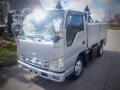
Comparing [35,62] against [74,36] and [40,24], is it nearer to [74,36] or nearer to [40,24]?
[40,24]

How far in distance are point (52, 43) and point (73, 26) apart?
39.6 inches

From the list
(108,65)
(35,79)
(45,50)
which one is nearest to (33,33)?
(45,50)

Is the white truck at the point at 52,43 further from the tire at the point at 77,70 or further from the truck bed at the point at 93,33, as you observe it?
the truck bed at the point at 93,33

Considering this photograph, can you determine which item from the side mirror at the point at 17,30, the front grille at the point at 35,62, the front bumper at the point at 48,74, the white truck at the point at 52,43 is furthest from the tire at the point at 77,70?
the side mirror at the point at 17,30

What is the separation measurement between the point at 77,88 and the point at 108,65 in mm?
2516

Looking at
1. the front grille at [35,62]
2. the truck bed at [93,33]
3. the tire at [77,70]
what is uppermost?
the truck bed at [93,33]

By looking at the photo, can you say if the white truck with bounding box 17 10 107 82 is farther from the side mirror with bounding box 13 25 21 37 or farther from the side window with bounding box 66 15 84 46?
the side mirror with bounding box 13 25 21 37

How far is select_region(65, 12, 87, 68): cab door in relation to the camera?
3.29 m

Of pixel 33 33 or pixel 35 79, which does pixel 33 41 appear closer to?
pixel 33 33

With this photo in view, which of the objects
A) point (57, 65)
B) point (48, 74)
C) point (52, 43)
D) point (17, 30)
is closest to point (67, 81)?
point (48, 74)

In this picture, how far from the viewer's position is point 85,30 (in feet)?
14.3

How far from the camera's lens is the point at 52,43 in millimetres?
2992

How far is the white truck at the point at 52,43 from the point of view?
9.93 ft

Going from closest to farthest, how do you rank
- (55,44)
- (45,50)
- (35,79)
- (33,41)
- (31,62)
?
1. (55,44)
2. (45,50)
3. (33,41)
4. (31,62)
5. (35,79)
